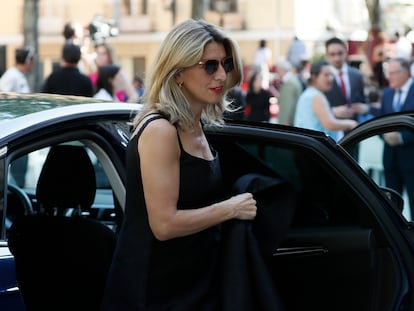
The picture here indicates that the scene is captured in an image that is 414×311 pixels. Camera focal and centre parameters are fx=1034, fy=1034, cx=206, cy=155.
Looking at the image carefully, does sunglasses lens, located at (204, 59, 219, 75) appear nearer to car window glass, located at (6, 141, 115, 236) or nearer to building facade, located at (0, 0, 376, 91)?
car window glass, located at (6, 141, 115, 236)

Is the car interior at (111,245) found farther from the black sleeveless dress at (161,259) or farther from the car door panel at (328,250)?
the black sleeveless dress at (161,259)

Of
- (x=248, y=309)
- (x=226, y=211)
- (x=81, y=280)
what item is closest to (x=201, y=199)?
(x=226, y=211)

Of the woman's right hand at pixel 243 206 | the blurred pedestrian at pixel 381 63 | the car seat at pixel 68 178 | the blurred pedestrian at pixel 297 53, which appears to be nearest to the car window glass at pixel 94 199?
the car seat at pixel 68 178

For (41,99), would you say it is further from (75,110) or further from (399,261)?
(399,261)

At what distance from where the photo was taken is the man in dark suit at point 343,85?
34.9 ft

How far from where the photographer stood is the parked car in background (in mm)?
3984

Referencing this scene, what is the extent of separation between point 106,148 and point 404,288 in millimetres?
1332

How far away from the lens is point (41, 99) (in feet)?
13.5

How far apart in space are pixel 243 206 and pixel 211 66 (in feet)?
1.54

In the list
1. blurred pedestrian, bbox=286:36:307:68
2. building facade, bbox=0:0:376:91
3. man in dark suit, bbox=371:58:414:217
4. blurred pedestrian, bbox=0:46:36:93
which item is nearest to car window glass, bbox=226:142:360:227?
man in dark suit, bbox=371:58:414:217

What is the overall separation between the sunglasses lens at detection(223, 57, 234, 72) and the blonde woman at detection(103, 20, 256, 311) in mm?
25

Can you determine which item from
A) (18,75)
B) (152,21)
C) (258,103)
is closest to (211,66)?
(18,75)

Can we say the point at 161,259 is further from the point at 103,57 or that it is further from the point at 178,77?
the point at 103,57

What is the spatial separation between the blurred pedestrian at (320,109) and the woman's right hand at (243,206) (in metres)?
6.16
